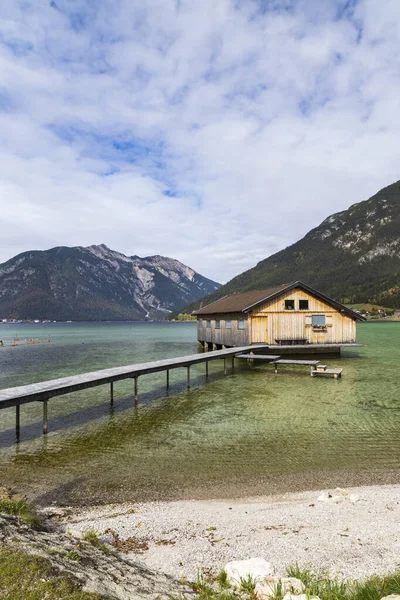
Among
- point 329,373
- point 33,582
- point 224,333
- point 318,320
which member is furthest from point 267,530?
point 224,333

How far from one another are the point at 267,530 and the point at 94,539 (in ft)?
10.8

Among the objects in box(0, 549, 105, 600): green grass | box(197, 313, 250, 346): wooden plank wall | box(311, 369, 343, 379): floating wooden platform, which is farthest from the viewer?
box(197, 313, 250, 346): wooden plank wall

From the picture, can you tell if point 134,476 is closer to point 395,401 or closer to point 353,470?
point 353,470

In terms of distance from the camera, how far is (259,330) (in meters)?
36.1

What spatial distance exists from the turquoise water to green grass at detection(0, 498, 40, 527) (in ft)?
2.69

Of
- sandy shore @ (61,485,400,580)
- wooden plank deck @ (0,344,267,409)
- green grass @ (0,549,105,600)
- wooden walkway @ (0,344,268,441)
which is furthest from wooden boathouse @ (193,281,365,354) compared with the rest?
green grass @ (0,549,105,600)

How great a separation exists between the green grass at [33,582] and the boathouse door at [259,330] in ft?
105

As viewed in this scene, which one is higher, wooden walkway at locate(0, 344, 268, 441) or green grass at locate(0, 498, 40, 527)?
wooden walkway at locate(0, 344, 268, 441)

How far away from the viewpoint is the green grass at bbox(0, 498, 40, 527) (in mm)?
7181

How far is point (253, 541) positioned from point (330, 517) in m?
1.91

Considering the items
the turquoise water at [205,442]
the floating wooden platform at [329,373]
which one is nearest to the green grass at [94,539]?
the turquoise water at [205,442]

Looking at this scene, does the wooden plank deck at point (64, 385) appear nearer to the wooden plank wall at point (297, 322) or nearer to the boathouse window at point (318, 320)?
the wooden plank wall at point (297, 322)

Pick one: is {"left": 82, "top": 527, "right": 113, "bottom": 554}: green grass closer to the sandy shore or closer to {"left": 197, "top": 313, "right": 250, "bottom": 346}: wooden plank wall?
the sandy shore

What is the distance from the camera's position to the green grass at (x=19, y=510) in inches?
283
